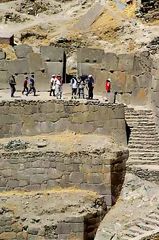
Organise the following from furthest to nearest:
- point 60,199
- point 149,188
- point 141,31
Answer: point 141,31 → point 149,188 → point 60,199

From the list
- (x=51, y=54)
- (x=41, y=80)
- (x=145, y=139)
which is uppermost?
(x=51, y=54)

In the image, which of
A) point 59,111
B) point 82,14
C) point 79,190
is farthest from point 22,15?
point 79,190

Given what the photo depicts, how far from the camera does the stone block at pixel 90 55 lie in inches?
1051

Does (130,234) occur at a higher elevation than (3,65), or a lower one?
lower

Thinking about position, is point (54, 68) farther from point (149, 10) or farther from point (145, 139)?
point (149, 10)

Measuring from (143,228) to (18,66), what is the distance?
34.1 ft

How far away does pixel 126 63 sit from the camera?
26.0 m

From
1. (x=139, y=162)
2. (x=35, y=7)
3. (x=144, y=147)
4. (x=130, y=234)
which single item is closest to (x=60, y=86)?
(x=144, y=147)

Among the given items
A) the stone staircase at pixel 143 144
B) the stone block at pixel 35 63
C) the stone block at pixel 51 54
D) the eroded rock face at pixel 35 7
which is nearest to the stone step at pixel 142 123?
the stone staircase at pixel 143 144

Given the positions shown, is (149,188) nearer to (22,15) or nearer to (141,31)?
(141,31)

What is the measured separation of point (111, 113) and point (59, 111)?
5.76ft

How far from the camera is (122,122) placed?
2212 centimetres

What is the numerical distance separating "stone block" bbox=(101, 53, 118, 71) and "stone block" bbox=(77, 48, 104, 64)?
1.09 feet

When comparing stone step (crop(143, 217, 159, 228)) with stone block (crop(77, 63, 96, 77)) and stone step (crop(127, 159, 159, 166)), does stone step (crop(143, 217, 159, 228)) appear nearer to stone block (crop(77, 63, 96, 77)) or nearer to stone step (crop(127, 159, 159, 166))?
stone step (crop(127, 159, 159, 166))
